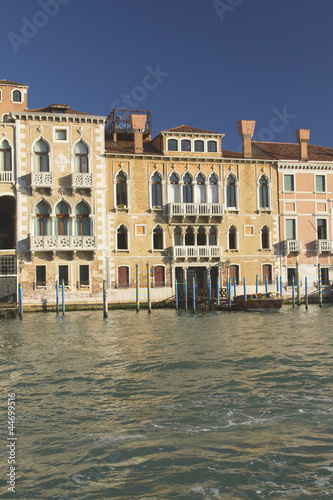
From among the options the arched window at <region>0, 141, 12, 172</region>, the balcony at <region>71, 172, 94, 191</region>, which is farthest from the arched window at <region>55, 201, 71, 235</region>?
A: the arched window at <region>0, 141, 12, 172</region>

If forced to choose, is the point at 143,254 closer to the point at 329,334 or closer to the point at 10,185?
the point at 10,185

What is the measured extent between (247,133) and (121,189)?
7478 mm

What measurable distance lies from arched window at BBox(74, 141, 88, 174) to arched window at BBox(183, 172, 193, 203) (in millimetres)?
5047

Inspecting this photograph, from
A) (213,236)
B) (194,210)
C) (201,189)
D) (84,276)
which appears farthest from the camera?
(213,236)

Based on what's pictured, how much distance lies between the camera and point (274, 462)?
19.8ft

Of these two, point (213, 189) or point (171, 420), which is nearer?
point (171, 420)

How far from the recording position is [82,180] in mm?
26625

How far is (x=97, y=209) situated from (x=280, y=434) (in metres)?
21.2

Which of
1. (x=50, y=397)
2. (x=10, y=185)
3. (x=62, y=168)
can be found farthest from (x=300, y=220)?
(x=50, y=397)

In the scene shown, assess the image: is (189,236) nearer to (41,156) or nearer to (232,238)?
(232,238)

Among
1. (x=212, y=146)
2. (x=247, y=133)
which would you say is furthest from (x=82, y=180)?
(x=247, y=133)

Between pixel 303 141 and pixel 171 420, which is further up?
pixel 303 141

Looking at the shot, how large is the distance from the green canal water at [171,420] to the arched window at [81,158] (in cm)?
1396

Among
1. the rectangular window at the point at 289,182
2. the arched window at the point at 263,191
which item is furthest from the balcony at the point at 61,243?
the rectangular window at the point at 289,182
